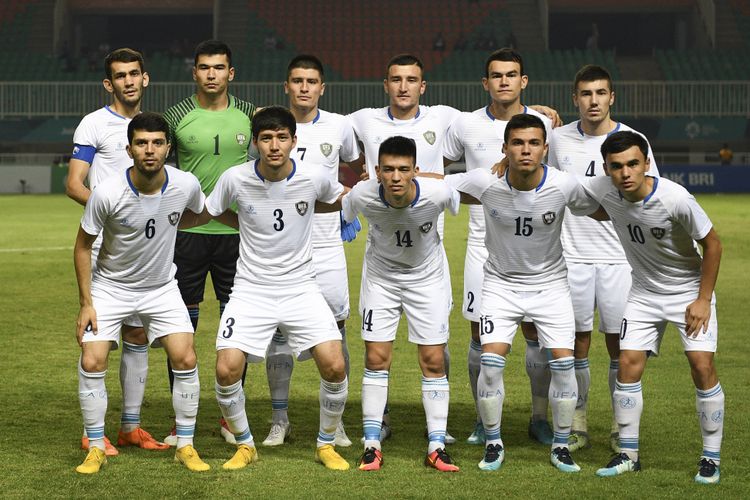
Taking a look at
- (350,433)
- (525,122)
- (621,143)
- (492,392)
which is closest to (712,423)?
(492,392)

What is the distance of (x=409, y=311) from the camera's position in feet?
20.4

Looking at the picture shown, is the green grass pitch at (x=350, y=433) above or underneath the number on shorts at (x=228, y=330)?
underneath

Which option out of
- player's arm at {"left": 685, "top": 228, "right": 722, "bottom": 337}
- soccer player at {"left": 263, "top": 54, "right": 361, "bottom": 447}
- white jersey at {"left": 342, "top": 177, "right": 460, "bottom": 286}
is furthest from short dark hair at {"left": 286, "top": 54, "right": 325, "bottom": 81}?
player's arm at {"left": 685, "top": 228, "right": 722, "bottom": 337}

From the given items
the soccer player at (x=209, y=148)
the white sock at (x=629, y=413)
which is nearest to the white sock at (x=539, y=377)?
the white sock at (x=629, y=413)

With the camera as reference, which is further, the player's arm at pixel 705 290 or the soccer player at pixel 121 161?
the soccer player at pixel 121 161

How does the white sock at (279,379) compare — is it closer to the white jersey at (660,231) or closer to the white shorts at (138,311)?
the white shorts at (138,311)

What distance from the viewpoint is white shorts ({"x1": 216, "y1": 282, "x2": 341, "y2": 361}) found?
19.6ft

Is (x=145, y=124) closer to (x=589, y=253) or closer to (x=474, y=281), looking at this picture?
(x=474, y=281)

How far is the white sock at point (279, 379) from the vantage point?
21.8 feet

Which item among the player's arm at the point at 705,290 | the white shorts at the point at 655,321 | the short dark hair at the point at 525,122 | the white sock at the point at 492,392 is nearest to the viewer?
the player's arm at the point at 705,290

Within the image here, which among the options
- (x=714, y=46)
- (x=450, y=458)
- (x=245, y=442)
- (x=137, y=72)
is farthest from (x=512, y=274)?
(x=714, y=46)

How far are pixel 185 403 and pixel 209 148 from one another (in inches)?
63.5

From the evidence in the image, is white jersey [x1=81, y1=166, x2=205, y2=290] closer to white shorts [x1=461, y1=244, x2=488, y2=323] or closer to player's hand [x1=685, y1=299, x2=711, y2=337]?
white shorts [x1=461, y1=244, x2=488, y2=323]

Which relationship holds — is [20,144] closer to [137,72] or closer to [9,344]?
[9,344]
